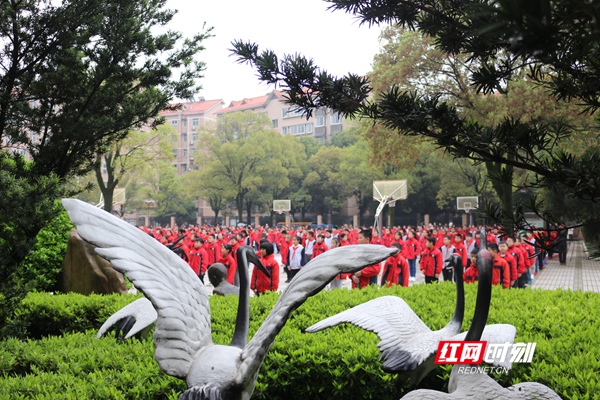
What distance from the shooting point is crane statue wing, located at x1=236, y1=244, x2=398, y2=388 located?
7.93 ft

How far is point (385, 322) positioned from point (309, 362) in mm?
791

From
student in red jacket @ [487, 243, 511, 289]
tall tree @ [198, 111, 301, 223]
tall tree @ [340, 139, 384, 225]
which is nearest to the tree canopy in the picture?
student in red jacket @ [487, 243, 511, 289]

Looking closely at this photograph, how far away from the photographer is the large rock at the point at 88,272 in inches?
336

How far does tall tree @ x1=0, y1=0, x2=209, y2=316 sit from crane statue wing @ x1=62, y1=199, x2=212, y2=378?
6.44 feet

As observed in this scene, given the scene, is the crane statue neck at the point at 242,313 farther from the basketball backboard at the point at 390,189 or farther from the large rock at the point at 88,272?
the basketball backboard at the point at 390,189

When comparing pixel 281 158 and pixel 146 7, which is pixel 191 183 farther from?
pixel 146 7

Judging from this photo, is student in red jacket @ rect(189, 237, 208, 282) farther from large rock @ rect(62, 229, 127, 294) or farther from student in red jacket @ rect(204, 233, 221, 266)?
large rock @ rect(62, 229, 127, 294)

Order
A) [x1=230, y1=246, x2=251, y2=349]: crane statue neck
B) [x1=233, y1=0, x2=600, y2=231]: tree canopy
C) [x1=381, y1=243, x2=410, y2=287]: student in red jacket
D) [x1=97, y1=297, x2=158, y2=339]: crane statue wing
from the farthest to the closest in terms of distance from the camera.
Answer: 1. [x1=381, y1=243, x2=410, y2=287]: student in red jacket
2. [x1=97, y1=297, x2=158, y2=339]: crane statue wing
3. [x1=230, y1=246, x2=251, y2=349]: crane statue neck
4. [x1=233, y1=0, x2=600, y2=231]: tree canopy

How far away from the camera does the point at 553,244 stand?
2359 millimetres

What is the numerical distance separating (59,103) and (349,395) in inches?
151

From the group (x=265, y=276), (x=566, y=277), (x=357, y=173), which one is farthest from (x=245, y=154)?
(x=265, y=276)

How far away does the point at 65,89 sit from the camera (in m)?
4.83

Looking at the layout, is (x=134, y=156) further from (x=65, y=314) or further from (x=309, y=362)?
(x=309, y=362)

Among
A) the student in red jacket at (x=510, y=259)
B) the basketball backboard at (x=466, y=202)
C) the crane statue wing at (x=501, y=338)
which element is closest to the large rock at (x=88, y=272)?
the crane statue wing at (x=501, y=338)
